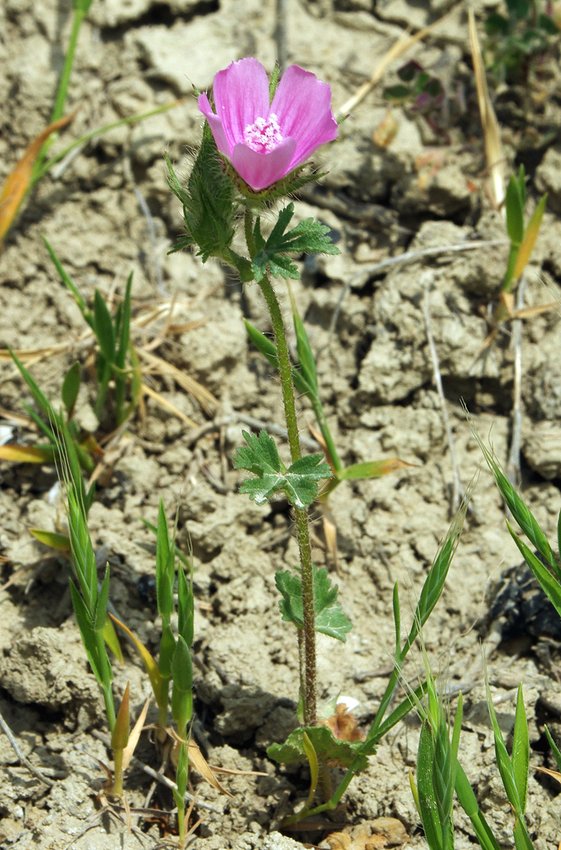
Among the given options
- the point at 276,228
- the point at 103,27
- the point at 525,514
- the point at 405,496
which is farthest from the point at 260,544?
the point at 103,27

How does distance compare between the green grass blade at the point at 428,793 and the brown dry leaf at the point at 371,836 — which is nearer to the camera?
the green grass blade at the point at 428,793

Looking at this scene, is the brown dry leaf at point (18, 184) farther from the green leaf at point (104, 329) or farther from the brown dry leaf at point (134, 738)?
the brown dry leaf at point (134, 738)

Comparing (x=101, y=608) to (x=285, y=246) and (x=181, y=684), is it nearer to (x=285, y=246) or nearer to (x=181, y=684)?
(x=181, y=684)

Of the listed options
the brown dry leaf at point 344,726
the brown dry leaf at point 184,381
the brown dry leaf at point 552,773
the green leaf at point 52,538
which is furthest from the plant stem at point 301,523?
the brown dry leaf at point 184,381

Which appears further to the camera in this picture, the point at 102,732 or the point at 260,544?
the point at 260,544

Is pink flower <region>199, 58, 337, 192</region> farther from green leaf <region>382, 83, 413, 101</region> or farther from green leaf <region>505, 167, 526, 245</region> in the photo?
green leaf <region>382, 83, 413, 101</region>

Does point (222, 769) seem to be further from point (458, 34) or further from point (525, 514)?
point (458, 34)

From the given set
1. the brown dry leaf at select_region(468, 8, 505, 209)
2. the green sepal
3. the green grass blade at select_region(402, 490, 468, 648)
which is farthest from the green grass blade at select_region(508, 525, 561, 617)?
the brown dry leaf at select_region(468, 8, 505, 209)
